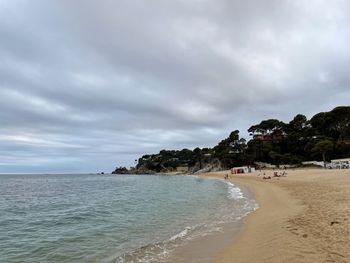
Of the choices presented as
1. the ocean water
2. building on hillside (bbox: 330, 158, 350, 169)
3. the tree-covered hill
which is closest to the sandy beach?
the ocean water

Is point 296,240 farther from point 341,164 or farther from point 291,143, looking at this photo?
point 291,143

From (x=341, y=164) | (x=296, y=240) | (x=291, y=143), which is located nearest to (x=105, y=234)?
(x=296, y=240)

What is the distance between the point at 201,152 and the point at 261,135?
137ft

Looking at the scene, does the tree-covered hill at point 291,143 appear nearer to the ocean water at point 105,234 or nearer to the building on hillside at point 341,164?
the building on hillside at point 341,164

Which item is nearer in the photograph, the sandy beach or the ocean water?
the sandy beach

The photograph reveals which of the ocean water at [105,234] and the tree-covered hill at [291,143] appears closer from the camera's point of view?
the ocean water at [105,234]

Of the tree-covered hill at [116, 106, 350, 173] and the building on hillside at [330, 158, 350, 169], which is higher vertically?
the tree-covered hill at [116, 106, 350, 173]

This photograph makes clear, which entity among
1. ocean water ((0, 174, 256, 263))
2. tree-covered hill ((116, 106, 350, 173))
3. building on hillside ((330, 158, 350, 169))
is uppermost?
tree-covered hill ((116, 106, 350, 173))

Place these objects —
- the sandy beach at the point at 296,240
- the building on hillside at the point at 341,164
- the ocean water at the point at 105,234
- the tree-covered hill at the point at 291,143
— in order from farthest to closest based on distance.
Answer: the tree-covered hill at the point at 291,143 → the building on hillside at the point at 341,164 → the ocean water at the point at 105,234 → the sandy beach at the point at 296,240

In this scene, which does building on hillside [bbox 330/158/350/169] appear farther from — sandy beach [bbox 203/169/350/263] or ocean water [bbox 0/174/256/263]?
sandy beach [bbox 203/169/350/263]

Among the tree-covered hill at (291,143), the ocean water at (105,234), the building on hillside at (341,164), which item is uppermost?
the tree-covered hill at (291,143)

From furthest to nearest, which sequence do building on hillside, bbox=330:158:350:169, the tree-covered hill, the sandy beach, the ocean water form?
the tree-covered hill
building on hillside, bbox=330:158:350:169
the ocean water
the sandy beach

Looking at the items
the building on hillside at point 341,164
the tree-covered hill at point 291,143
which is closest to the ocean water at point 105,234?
the building on hillside at point 341,164

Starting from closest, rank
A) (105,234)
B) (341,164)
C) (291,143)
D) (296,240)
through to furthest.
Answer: (296,240)
(105,234)
(341,164)
(291,143)
